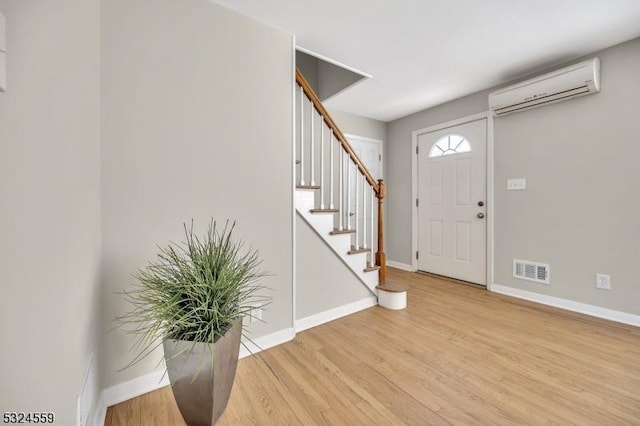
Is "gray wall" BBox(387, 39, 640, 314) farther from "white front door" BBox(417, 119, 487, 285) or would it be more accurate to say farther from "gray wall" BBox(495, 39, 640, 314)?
"white front door" BBox(417, 119, 487, 285)

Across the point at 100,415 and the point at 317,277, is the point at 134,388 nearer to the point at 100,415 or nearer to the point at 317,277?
the point at 100,415

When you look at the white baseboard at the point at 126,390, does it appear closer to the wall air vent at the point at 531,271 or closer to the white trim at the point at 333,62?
the white trim at the point at 333,62

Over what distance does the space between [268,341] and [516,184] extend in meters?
3.04

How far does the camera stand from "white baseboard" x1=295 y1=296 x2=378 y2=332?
222 cm

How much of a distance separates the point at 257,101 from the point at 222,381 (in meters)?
1.71

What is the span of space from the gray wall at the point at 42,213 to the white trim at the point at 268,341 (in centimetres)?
98

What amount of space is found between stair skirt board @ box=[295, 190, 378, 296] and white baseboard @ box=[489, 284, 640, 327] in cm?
159

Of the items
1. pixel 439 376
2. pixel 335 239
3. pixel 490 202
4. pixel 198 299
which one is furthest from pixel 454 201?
pixel 198 299

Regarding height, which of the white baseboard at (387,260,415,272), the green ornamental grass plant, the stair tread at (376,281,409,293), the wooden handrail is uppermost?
the wooden handrail

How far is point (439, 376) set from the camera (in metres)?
1.61

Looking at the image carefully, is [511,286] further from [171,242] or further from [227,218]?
[171,242]

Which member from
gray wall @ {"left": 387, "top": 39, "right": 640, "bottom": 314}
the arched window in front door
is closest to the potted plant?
gray wall @ {"left": 387, "top": 39, "right": 640, "bottom": 314}

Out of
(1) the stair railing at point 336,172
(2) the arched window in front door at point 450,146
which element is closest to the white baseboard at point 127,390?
(1) the stair railing at point 336,172

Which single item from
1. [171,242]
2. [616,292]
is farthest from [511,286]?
[171,242]
